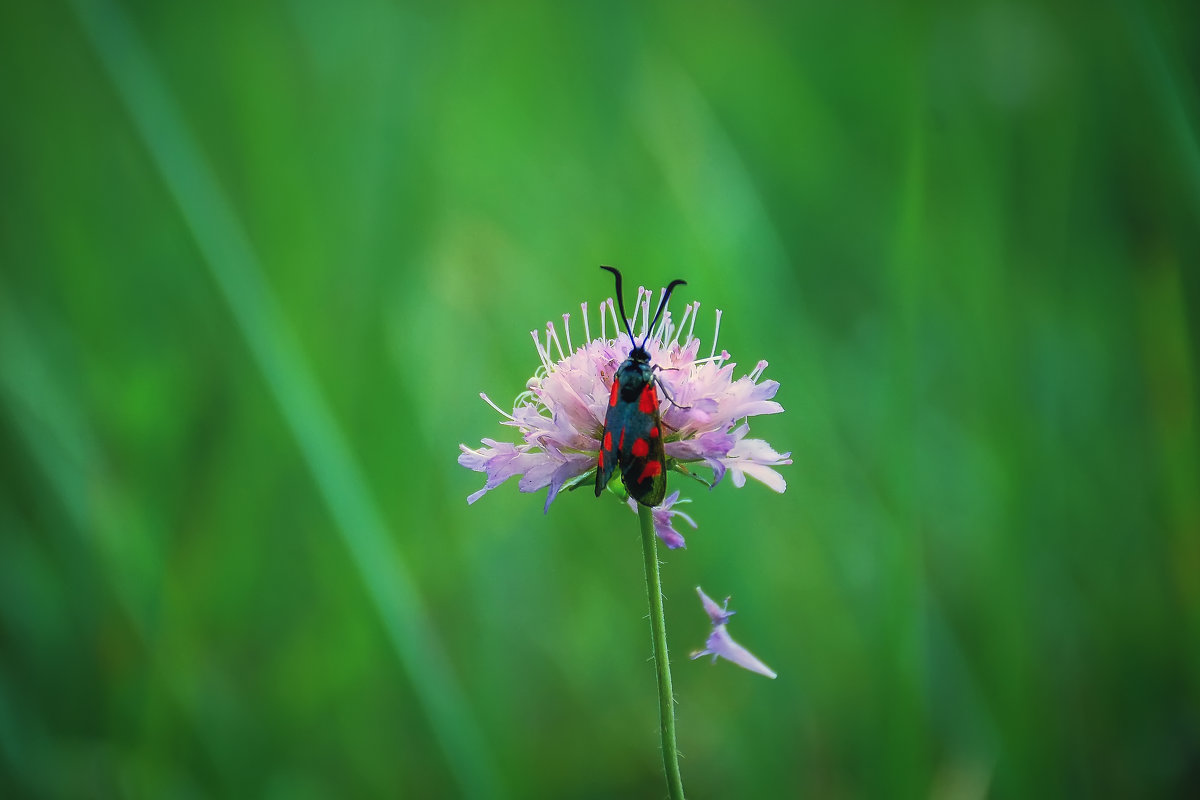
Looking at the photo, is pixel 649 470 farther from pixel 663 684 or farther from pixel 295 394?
pixel 295 394

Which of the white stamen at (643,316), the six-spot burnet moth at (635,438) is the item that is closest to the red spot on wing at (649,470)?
the six-spot burnet moth at (635,438)

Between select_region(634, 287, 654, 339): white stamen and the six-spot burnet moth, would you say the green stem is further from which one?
select_region(634, 287, 654, 339): white stamen

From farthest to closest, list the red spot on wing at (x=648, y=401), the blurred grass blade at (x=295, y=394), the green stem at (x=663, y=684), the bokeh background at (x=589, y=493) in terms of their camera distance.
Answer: the bokeh background at (x=589, y=493)
the blurred grass blade at (x=295, y=394)
the red spot on wing at (x=648, y=401)
the green stem at (x=663, y=684)

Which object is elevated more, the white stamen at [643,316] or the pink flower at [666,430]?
the white stamen at [643,316]

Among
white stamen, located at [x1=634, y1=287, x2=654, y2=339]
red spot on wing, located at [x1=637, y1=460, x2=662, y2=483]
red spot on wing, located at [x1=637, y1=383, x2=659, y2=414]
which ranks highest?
white stamen, located at [x1=634, y1=287, x2=654, y2=339]

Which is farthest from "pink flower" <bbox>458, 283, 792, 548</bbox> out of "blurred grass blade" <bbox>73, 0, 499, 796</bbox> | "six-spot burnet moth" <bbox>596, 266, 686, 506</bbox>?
"blurred grass blade" <bbox>73, 0, 499, 796</bbox>

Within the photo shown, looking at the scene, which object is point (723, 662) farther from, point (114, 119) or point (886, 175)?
point (114, 119)

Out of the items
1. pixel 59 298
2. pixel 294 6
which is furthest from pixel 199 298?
pixel 294 6

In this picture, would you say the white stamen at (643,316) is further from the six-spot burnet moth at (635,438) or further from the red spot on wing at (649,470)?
the red spot on wing at (649,470)
